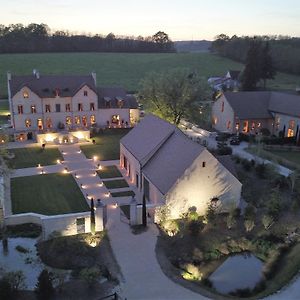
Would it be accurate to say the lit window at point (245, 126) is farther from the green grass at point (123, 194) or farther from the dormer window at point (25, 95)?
the dormer window at point (25, 95)

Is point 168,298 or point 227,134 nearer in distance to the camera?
point 168,298

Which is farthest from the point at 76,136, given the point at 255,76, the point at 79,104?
the point at 255,76

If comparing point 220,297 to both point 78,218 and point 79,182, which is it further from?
point 79,182

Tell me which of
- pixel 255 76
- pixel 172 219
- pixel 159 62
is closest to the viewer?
pixel 172 219

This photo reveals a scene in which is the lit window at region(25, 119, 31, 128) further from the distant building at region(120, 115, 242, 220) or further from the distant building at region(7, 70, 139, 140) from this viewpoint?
the distant building at region(120, 115, 242, 220)

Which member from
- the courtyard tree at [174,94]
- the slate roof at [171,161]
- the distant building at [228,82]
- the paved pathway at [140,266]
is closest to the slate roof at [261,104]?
the courtyard tree at [174,94]
